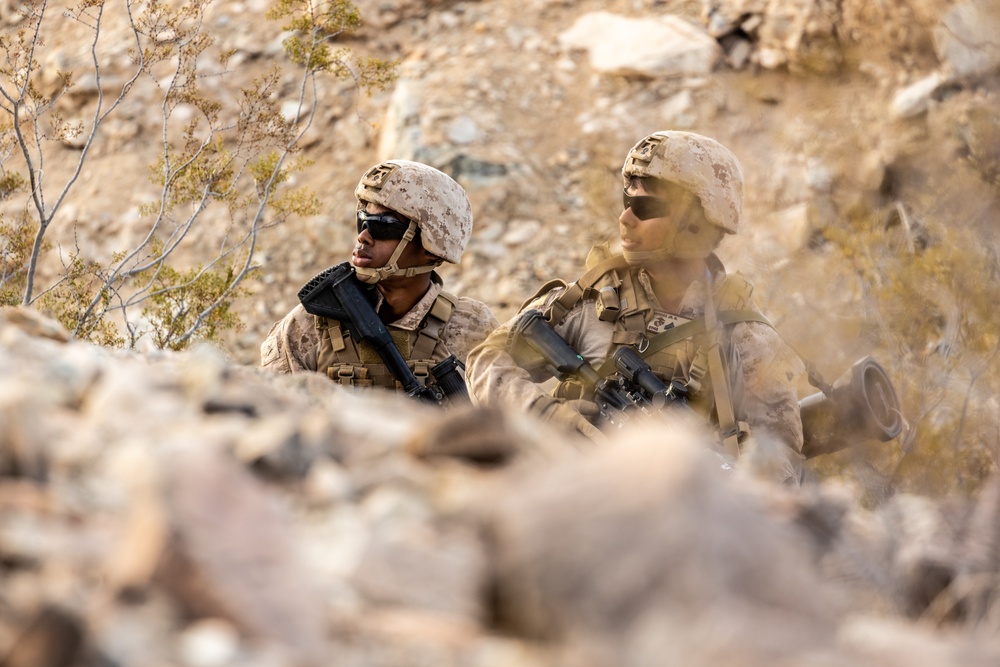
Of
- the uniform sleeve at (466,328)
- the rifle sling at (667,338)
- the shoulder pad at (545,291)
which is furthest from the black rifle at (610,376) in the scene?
the uniform sleeve at (466,328)

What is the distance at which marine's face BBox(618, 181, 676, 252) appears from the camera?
16.3 ft

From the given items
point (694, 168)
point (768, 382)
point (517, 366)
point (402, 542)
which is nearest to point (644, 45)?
point (694, 168)

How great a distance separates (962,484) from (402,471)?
6.44 m

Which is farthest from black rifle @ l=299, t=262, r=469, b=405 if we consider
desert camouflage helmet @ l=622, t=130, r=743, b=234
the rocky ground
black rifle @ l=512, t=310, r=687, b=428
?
the rocky ground

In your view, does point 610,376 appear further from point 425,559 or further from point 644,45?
point 644,45

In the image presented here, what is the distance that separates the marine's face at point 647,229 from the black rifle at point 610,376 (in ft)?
1.60

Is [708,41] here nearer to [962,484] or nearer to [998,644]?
[962,484]

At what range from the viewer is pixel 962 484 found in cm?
791

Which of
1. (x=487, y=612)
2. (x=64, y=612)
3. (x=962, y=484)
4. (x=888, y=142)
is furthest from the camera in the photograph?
(x=888, y=142)

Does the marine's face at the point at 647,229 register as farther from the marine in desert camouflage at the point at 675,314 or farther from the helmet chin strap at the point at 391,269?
the helmet chin strap at the point at 391,269

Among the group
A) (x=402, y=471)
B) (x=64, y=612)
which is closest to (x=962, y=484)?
(x=402, y=471)

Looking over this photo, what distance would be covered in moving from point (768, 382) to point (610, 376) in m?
0.69

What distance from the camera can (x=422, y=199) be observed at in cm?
546

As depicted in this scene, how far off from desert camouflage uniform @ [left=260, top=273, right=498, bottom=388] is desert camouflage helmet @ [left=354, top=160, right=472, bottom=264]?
0.28 meters
